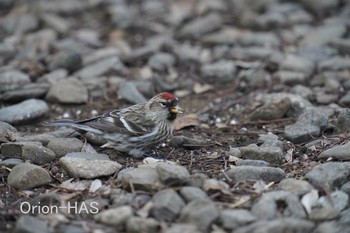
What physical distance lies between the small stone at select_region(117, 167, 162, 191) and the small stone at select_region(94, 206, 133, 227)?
0.27 metres

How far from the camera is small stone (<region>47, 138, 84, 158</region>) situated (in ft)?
15.4

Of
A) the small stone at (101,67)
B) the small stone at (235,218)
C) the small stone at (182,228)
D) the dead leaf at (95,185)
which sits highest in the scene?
the small stone at (182,228)

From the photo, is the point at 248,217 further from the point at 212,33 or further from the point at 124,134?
the point at 212,33

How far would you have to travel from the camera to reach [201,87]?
6.42 m

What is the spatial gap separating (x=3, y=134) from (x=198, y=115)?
5.57 feet

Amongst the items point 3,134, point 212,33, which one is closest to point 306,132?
point 3,134

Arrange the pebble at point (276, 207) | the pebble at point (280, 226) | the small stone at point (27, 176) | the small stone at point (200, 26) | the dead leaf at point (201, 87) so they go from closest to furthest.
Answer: the pebble at point (280, 226) → the pebble at point (276, 207) → the small stone at point (27, 176) → the dead leaf at point (201, 87) → the small stone at point (200, 26)

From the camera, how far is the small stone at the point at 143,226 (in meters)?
3.49

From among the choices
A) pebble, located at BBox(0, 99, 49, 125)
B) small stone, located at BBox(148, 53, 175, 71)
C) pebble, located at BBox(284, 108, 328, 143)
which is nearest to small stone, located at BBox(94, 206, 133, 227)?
pebble, located at BBox(284, 108, 328, 143)

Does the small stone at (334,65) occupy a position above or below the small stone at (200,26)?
below

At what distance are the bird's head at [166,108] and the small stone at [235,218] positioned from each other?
1.46 meters

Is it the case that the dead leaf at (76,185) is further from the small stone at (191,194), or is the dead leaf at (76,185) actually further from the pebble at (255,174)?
the pebble at (255,174)

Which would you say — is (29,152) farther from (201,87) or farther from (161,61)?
(161,61)

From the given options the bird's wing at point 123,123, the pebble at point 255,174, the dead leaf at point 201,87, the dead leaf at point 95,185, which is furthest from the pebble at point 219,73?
the dead leaf at point 95,185
